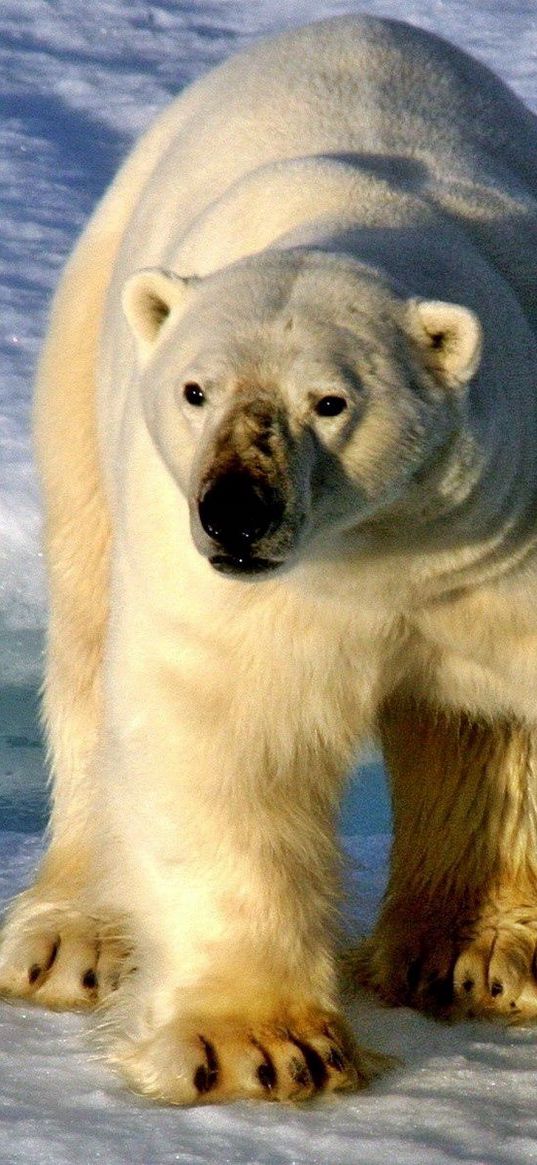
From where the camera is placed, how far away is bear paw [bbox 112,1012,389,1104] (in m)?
2.86

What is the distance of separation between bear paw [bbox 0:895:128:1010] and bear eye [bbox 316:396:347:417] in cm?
A: 120

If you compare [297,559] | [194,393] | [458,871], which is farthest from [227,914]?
[194,393]

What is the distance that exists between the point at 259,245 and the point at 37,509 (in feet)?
8.64

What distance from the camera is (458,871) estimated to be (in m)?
3.49

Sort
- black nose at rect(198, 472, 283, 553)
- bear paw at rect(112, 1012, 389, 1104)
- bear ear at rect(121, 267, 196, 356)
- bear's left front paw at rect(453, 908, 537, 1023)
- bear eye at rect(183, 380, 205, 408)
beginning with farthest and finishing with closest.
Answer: bear's left front paw at rect(453, 908, 537, 1023), bear paw at rect(112, 1012, 389, 1104), bear ear at rect(121, 267, 196, 356), bear eye at rect(183, 380, 205, 408), black nose at rect(198, 472, 283, 553)

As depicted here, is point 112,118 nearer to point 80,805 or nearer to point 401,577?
point 80,805

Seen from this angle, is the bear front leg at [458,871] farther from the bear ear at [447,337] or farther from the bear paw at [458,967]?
the bear ear at [447,337]

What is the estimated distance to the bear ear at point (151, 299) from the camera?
263cm

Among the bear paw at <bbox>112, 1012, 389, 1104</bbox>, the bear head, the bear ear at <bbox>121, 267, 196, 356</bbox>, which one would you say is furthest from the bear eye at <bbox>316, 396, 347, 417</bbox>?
the bear paw at <bbox>112, 1012, 389, 1104</bbox>

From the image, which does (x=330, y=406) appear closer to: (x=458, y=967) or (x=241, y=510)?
(x=241, y=510)

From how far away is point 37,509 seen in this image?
Answer: 5410 millimetres

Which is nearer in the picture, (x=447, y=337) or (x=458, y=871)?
(x=447, y=337)

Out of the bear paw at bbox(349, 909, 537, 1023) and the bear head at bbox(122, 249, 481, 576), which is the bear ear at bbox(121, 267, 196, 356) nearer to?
the bear head at bbox(122, 249, 481, 576)

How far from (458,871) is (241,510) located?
4.29 feet
